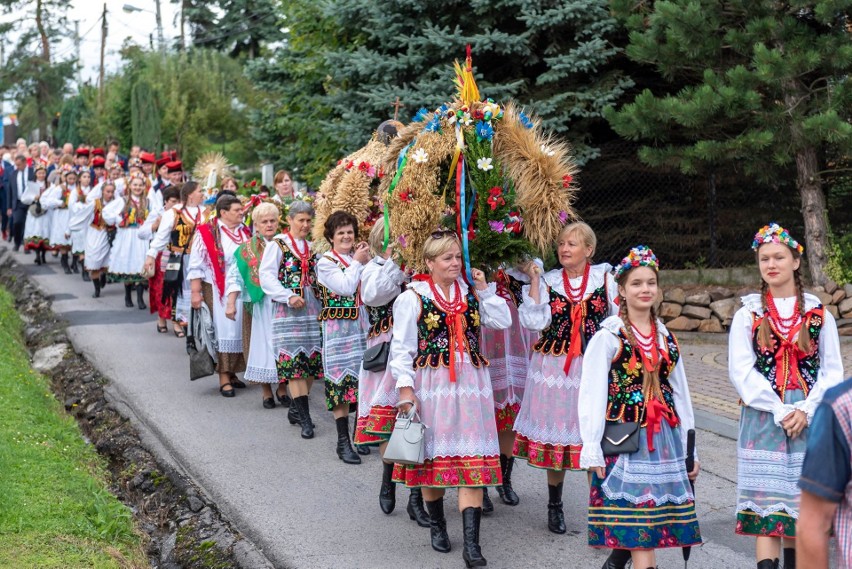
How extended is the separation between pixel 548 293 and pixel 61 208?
14.8 m

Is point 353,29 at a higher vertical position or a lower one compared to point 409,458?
higher

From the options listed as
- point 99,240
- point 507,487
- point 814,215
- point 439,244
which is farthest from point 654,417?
point 99,240

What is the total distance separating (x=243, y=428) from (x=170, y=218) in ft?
12.3

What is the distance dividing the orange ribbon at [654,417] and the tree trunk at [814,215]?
7567mm

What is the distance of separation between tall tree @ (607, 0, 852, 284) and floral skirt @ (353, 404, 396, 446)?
576cm

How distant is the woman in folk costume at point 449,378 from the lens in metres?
5.70

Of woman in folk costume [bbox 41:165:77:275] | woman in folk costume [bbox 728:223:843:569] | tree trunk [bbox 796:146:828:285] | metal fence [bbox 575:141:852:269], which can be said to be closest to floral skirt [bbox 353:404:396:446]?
woman in folk costume [bbox 728:223:843:569]

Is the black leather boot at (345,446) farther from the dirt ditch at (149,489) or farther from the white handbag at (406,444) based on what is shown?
the white handbag at (406,444)

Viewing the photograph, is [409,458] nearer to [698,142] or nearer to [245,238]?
[245,238]

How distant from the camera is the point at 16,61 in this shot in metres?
49.6

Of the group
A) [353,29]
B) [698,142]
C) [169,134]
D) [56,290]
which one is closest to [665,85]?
[698,142]

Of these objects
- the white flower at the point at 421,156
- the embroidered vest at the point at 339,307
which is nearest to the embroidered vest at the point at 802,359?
the white flower at the point at 421,156

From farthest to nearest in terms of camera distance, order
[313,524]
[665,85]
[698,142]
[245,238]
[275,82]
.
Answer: [275,82], [665,85], [698,142], [245,238], [313,524]

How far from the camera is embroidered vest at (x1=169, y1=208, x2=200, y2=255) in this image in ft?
38.6
